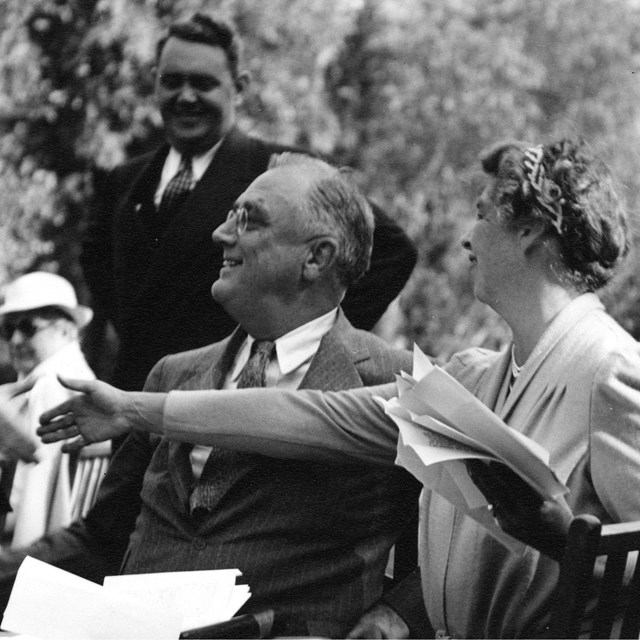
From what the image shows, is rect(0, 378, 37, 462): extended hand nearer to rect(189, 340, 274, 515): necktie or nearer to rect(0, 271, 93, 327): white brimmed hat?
rect(189, 340, 274, 515): necktie

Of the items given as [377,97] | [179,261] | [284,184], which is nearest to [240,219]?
[284,184]

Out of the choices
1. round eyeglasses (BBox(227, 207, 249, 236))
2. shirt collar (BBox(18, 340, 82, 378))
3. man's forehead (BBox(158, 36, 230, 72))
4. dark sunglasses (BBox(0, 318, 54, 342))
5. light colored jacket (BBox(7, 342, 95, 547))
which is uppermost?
man's forehead (BBox(158, 36, 230, 72))

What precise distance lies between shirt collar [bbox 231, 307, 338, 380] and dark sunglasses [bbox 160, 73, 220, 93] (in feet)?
4.17

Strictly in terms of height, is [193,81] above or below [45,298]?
above

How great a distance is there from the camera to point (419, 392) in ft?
5.36

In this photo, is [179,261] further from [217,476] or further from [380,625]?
[380,625]

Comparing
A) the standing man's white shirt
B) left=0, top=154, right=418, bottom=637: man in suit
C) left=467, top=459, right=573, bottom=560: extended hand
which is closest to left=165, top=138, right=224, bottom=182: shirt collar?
the standing man's white shirt

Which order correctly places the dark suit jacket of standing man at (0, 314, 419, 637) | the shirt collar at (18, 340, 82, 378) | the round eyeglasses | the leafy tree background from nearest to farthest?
the dark suit jacket of standing man at (0, 314, 419, 637) < the round eyeglasses < the shirt collar at (18, 340, 82, 378) < the leafy tree background

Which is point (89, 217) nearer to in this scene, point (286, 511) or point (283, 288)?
point (283, 288)

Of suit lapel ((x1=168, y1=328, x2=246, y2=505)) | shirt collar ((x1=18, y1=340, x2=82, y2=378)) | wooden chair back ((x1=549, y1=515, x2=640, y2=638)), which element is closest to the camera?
wooden chair back ((x1=549, y1=515, x2=640, y2=638))

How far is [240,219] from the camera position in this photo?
2.46 metres

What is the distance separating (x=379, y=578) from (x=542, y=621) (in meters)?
0.54

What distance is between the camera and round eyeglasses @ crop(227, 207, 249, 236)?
2443 mm

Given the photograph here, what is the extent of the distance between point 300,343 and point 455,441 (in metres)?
0.87
